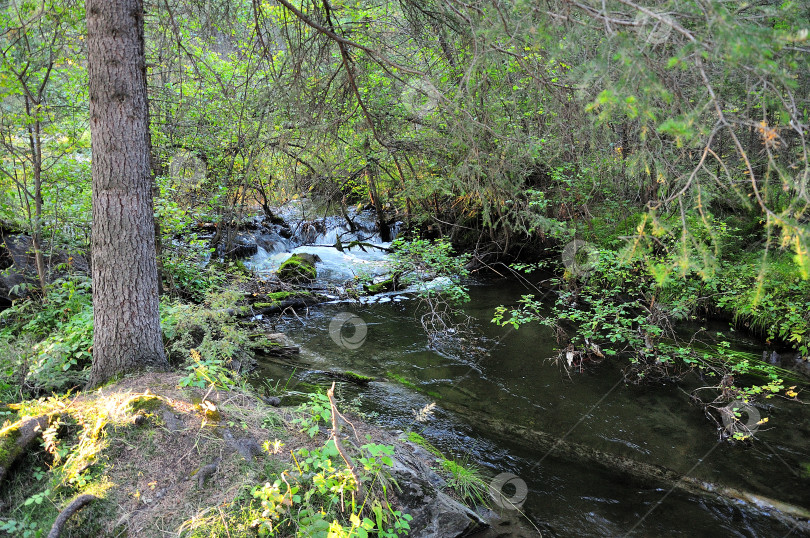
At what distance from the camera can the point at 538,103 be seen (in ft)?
17.2

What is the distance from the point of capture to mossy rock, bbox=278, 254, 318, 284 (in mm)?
11992

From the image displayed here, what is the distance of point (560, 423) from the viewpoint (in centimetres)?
611

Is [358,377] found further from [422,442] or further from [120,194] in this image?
[120,194]

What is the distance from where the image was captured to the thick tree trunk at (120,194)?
4.22m

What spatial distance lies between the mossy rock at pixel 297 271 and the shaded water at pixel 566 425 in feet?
9.14

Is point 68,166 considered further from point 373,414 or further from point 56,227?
point 373,414

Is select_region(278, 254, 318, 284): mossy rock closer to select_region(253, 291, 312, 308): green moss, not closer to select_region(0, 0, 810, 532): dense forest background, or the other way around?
select_region(253, 291, 312, 308): green moss

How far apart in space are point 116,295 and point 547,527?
4.64 metres

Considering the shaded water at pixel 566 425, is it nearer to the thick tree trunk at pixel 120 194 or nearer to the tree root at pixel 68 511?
the thick tree trunk at pixel 120 194
